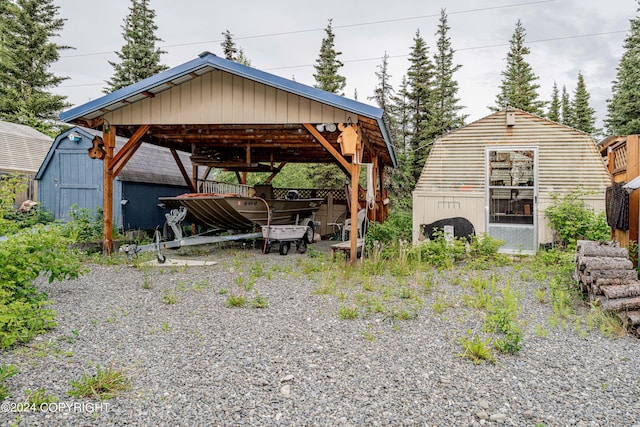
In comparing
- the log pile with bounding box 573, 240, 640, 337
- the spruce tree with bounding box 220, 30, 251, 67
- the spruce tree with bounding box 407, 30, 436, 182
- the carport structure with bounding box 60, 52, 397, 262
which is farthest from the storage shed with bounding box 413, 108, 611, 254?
the spruce tree with bounding box 220, 30, 251, 67

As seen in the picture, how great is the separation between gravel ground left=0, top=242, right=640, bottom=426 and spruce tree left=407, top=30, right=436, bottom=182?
15.8 metres

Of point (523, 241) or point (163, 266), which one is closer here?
point (163, 266)

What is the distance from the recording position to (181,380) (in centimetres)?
291

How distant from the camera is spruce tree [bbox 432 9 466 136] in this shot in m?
20.0

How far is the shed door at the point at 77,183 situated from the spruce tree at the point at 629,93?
75.3ft

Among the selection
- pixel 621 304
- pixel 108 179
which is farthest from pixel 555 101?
pixel 108 179

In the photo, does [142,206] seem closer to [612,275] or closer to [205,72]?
[205,72]

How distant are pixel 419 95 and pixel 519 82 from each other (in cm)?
860

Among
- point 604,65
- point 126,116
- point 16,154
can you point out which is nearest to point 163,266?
point 126,116

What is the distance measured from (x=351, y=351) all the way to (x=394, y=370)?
18.2 inches

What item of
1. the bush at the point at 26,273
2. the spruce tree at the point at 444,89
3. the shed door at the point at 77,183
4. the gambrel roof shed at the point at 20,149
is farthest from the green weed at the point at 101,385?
the spruce tree at the point at 444,89

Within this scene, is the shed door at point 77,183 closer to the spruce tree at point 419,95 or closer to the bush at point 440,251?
the bush at point 440,251

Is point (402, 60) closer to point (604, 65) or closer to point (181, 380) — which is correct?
point (604, 65)

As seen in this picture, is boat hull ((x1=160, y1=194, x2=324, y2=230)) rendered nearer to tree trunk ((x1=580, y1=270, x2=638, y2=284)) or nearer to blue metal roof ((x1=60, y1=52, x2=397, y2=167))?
blue metal roof ((x1=60, y1=52, x2=397, y2=167))
